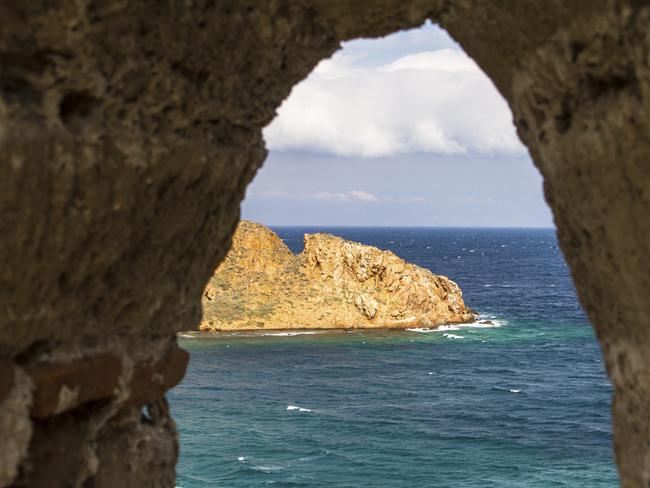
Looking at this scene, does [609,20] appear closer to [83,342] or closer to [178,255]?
[178,255]

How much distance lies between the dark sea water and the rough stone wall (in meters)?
27.9

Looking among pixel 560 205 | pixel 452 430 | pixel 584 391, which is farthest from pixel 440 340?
pixel 560 205

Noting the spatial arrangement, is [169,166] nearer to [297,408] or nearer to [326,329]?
[297,408]

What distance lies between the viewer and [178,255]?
7.34m

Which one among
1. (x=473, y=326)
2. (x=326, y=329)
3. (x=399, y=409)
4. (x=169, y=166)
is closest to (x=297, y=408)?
(x=399, y=409)

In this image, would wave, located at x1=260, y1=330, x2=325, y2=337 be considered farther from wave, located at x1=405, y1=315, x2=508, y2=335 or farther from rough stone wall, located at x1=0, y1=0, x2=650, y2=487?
rough stone wall, located at x1=0, y1=0, x2=650, y2=487

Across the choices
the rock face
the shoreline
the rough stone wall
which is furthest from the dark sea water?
the rough stone wall

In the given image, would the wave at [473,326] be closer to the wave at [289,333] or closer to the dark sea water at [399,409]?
the dark sea water at [399,409]

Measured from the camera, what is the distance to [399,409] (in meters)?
48.7

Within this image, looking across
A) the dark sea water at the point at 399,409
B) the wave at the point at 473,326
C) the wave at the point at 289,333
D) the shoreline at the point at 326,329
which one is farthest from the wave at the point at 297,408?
the wave at the point at 473,326

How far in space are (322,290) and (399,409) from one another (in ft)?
106

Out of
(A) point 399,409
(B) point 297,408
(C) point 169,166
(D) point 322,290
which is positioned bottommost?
(B) point 297,408

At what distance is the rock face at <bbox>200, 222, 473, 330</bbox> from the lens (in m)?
78.8

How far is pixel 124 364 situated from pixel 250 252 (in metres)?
75.1
